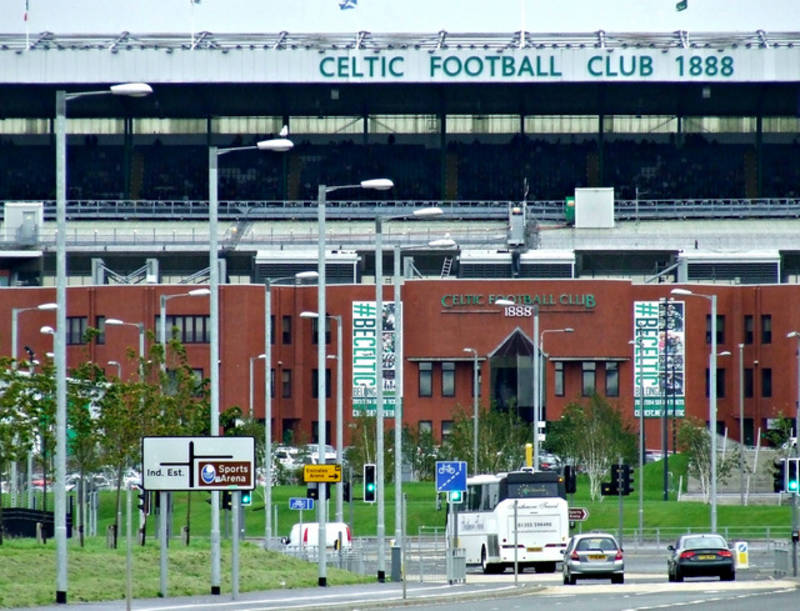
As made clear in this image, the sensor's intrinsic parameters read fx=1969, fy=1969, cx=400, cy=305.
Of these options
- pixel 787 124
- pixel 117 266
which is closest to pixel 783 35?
pixel 787 124

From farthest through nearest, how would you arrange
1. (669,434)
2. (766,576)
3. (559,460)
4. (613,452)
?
(669,434), (559,460), (613,452), (766,576)

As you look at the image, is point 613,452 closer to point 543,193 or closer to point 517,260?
point 517,260

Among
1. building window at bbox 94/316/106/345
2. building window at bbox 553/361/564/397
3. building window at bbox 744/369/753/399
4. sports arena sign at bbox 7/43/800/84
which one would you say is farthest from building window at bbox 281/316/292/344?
building window at bbox 744/369/753/399

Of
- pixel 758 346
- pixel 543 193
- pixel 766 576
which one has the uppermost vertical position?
pixel 543 193

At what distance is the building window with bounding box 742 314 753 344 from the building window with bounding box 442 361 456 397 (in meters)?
18.7

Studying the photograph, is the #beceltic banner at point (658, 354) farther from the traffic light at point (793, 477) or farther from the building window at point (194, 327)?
the traffic light at point (793, 477)

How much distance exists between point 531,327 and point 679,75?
2167 cm

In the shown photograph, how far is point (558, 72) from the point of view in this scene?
5177 inches

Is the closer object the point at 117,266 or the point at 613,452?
the point at 613,452

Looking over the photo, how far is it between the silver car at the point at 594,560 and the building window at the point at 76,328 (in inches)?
2712

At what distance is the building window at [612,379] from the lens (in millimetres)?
122438

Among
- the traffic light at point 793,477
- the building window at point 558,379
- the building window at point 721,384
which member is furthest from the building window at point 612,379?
the traffic light at point 793,477

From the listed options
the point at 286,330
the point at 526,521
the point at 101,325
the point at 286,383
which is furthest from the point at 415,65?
the point at 526,521

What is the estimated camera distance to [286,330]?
412 ft
